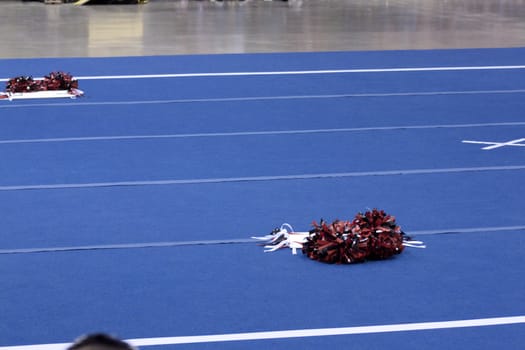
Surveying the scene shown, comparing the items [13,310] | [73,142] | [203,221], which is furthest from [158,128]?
[13,310]

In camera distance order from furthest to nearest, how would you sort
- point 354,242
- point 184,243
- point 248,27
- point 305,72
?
point 248,27 → point 305,72 → point 184,243 → point 354,242

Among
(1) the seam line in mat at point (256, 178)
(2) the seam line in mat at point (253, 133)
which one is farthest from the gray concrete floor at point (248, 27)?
(1) the seam line in mat at point (256, 178)

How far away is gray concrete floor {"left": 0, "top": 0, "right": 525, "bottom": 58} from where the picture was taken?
51.3 ft

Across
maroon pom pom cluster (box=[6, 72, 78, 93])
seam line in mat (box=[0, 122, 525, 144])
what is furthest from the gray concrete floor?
seam line in mat (box=[0, 122, 525, 144])

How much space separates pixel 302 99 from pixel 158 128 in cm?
208

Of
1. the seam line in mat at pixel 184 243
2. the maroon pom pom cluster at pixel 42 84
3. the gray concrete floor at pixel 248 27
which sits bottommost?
the gray concrete floor at pixel 248 27

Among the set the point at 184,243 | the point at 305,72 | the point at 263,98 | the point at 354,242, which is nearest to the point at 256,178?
the point at 184,243

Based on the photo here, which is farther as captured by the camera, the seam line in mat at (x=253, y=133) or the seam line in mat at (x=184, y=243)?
the seam line in mat at (x=253, y=133)

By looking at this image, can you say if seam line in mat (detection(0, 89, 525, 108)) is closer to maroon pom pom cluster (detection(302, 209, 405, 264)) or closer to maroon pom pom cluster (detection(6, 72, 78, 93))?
maroon pom pom cluster (detection(6, 72, 78, 93))

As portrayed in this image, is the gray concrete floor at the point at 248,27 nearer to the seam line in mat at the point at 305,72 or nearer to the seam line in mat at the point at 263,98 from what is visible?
the seam line in mat at the point at 305,72

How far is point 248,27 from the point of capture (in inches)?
728

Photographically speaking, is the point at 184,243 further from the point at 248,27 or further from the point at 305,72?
the point at 248,27

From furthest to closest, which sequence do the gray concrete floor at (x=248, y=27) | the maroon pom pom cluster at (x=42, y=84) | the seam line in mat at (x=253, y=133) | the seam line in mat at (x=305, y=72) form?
the gray concrete floor at (x=248, y=27) < the seam line in mat at (x=305, y=72) < the maroon pom pom cluster at (x=42, y=84) < the seam line in mat at (x=253, y=133)

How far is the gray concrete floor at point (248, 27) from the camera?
51.3 ft
